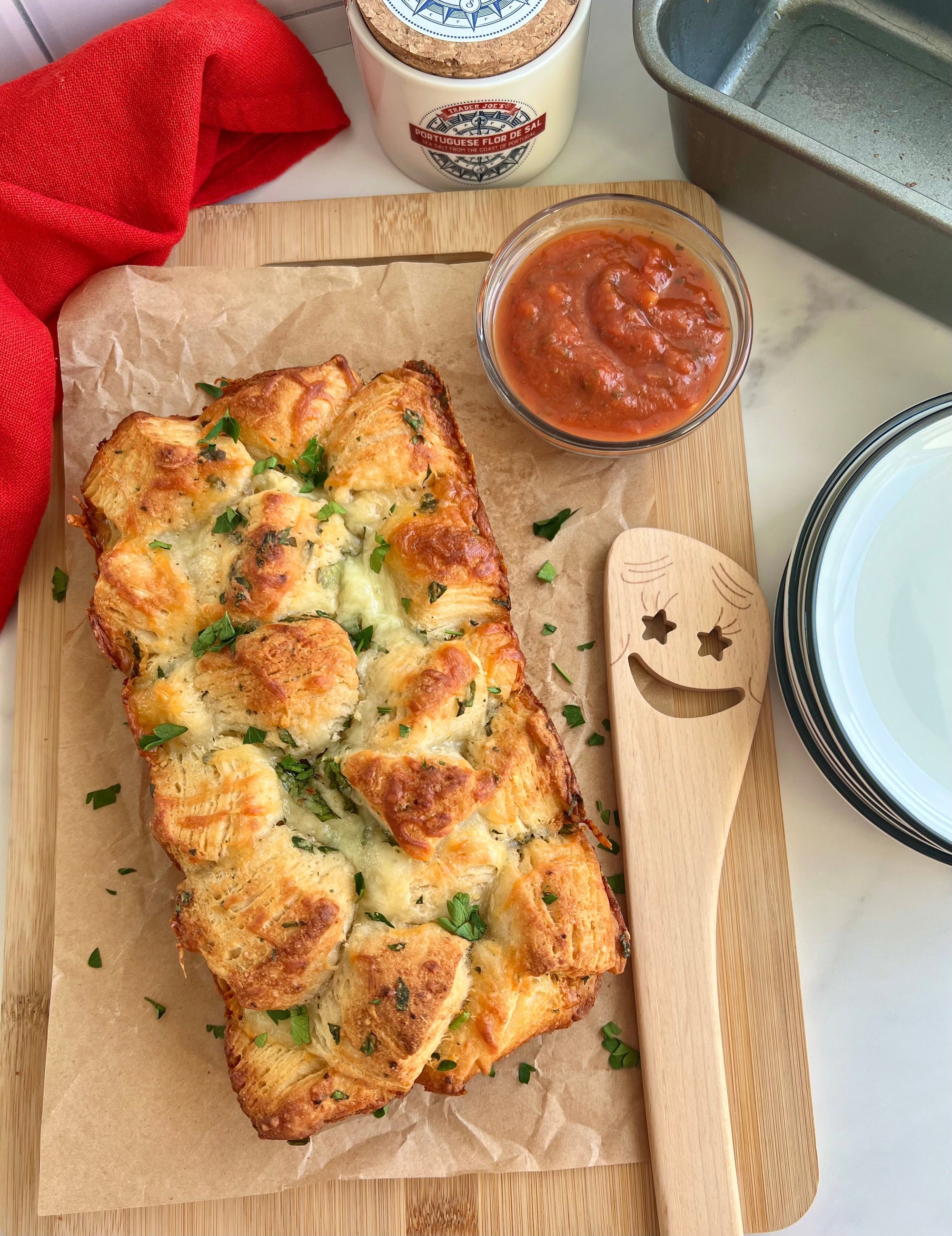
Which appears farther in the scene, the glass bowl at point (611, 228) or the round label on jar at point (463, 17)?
the glass bowl at point (611, 228)

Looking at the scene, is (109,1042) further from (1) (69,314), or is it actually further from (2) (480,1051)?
(1) (69,314)

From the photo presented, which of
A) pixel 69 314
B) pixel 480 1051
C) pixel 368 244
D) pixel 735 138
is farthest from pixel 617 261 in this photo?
pixel 480 1051

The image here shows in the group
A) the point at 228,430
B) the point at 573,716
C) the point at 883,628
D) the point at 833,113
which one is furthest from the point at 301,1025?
the point at 833,113

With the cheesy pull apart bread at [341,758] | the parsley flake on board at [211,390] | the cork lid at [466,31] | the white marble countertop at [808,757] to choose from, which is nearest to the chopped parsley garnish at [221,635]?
the cheesy pull apart bread at [341,758]

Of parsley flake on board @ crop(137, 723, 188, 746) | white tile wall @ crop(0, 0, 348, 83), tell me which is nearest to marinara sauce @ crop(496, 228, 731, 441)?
white tile wall @ crop(0, 0, 348, 83)

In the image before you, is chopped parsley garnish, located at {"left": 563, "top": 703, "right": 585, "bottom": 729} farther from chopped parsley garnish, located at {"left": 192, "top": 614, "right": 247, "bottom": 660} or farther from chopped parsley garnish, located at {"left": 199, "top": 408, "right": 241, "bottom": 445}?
chopped parsley garnish, located at {"left": 199, "top": 408, "right": 241, "bottom": 445}

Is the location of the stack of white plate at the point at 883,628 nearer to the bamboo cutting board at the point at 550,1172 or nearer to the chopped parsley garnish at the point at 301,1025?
the bamboo cutting board at the point at 550,1172
